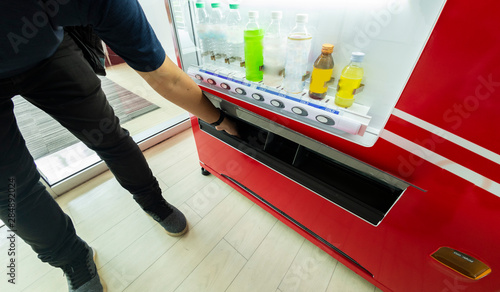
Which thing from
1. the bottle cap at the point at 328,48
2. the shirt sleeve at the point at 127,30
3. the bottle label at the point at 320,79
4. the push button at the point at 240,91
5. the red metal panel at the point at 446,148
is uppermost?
the shirt sleeve at the point at 127,30

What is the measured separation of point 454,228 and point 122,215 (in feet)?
→ 4.79

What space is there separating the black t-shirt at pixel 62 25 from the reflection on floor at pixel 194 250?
891 mm

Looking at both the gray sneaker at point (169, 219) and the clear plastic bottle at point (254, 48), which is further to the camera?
the gray sneaker at point (169, 219)

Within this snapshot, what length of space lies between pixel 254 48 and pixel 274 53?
0.08 metres

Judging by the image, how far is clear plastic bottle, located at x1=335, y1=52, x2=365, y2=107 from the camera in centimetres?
63

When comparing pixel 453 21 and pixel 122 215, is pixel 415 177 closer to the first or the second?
pixel 453 21

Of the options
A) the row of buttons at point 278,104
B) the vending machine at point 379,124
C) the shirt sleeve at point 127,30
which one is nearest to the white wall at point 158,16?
the vending machine at point 379,124

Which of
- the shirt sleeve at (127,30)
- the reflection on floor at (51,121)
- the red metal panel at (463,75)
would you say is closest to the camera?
the red metal panel at (463,75)

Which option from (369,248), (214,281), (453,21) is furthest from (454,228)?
(214,281)

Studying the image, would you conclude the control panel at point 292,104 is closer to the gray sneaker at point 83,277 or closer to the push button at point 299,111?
the push button at point 299,111

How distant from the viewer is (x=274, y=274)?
3.25ft

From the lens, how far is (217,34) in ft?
3.15

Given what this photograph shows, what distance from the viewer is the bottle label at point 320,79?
0.65m

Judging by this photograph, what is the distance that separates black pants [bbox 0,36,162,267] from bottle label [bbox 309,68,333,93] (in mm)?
766
